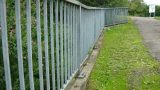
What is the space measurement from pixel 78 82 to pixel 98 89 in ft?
1.33

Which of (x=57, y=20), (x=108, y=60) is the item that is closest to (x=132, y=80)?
(x=108, y=60)

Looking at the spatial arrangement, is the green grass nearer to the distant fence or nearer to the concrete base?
the concrete base

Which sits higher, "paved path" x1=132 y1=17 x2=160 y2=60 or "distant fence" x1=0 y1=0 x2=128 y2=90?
"distant fence" x1=0 y1=0 x2=128 y2=90

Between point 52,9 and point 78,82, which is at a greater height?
point 52,9

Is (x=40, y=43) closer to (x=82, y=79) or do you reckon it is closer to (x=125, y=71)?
(x=82, y=79)

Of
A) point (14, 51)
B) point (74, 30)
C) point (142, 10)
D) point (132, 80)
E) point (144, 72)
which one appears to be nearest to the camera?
point (14, 51)

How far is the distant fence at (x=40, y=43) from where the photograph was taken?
2992 millimetres

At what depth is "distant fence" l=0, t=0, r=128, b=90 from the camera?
2.99 m

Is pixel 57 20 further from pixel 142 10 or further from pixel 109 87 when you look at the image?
pixel 142 10

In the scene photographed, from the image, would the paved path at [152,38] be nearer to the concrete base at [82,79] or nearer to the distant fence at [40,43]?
the concrete base at [82,79]

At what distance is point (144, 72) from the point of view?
25.6ft

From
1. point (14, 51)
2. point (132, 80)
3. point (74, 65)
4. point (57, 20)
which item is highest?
point (57, 20)

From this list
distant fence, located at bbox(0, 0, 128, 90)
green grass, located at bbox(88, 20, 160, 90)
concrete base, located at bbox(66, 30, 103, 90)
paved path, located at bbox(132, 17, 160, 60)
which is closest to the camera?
distant fence, located at bbox(0, 0, 128, 90)

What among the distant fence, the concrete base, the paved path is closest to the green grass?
the concrete base
